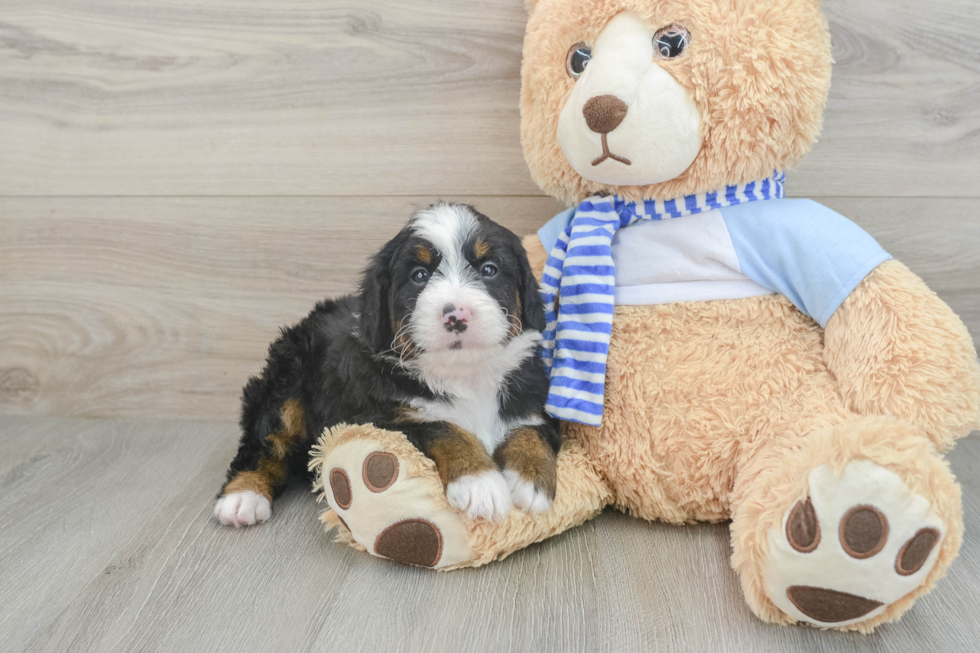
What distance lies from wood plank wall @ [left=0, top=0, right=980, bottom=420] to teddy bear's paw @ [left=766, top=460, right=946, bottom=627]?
104 centimetres

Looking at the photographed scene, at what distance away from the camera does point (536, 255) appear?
1.75 meters

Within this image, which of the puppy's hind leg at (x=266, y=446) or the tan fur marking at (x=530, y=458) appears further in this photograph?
the puppy's hind leg at (x=266, y=446)

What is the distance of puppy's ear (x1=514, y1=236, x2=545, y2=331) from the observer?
4.87ft

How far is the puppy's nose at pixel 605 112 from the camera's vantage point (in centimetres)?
138

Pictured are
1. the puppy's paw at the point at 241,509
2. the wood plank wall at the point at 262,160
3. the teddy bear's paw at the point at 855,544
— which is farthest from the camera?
the wood plank wall at the point at 262,160

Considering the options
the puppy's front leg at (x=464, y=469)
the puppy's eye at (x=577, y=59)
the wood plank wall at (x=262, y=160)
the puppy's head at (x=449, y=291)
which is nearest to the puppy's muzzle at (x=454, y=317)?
the puppy's head at (x=449, y=291)

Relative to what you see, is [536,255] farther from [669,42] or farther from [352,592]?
[352,592]

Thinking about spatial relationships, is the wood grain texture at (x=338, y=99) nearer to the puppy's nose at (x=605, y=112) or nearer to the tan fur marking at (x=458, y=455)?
the puppy's nose at (x=605, y=112)

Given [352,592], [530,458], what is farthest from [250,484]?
[530,458]

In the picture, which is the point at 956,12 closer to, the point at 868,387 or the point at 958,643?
the point at 868,387

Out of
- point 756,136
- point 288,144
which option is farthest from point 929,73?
point 288,144

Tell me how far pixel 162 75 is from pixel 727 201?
1.56 m

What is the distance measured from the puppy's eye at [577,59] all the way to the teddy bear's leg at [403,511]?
81 centimetres

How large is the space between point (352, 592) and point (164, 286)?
1.26 meters
